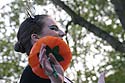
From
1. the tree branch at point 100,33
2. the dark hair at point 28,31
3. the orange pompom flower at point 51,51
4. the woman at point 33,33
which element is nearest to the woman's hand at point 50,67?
→ the orange pompom flower at point 51,51

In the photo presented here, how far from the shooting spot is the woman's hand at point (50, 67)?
1.62 m

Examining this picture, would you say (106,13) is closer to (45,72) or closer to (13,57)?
(13,57)

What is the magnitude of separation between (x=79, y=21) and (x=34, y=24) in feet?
26.7

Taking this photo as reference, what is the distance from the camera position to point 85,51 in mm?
13789

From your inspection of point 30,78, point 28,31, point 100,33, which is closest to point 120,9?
point 100,33

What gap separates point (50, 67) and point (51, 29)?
400 millimetres

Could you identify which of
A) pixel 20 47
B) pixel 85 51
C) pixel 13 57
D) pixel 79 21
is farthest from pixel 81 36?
pixel 20 47

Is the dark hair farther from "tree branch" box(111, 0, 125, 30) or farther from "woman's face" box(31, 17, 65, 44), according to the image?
"tree branch" box(111, 0, 125, 30)

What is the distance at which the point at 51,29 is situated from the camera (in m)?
1.99

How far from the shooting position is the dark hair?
2.03 m

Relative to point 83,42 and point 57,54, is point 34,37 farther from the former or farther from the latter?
point 83,42

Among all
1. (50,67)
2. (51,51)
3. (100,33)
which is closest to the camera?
(50,67)

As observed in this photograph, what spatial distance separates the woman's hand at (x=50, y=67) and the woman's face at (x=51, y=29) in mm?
283

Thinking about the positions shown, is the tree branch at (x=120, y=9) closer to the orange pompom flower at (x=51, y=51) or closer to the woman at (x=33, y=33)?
the woman at (x=33, y=33)
